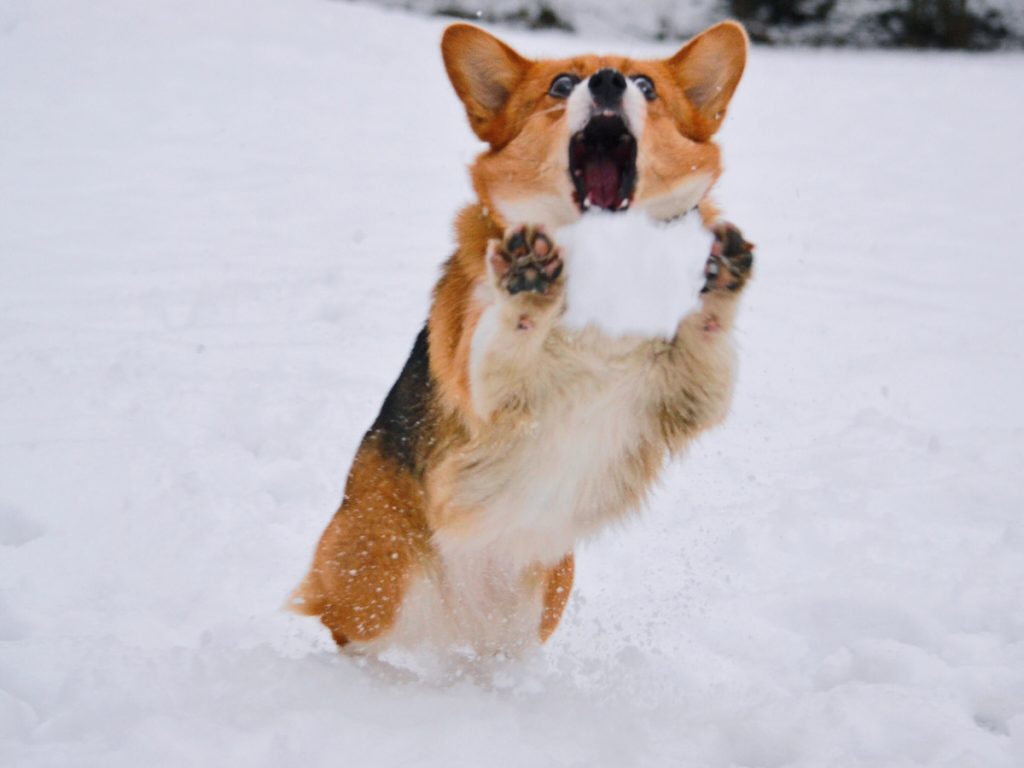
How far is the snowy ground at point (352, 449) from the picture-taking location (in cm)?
261

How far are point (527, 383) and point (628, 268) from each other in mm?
409

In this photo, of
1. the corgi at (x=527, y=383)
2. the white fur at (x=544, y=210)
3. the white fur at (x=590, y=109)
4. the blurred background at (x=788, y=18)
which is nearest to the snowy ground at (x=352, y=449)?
the corgi at (x=527, y=383)

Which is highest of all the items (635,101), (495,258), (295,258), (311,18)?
(635,101)

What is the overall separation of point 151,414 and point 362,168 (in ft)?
14.9

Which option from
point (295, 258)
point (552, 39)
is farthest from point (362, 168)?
point (552, 39)

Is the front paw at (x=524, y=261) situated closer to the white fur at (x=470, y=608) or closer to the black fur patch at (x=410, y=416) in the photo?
the black fur patch at (x=410, y=416)

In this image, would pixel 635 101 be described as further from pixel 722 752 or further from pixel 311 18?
pixel 311 18

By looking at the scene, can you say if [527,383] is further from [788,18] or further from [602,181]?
[788,18]

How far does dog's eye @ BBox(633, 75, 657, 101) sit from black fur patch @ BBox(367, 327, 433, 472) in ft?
3.22

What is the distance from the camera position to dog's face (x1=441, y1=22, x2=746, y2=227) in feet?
8.77

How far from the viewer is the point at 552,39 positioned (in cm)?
1208

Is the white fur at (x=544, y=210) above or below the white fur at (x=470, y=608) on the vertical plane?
above

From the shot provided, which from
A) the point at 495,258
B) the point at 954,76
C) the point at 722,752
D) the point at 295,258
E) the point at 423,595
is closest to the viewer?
the point at 495,258

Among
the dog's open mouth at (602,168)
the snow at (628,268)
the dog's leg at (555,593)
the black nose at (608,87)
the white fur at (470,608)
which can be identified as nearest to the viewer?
the snow at (628,268)
